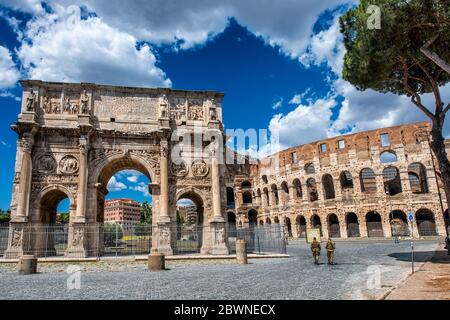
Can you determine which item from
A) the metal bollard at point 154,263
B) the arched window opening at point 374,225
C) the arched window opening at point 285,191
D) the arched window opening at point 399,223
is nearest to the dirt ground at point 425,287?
the metal bollard at point 154,263

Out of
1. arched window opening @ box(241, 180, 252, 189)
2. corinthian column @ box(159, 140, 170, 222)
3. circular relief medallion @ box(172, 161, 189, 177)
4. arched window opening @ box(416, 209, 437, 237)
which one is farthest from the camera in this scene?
arched window opening @ box(241, 180, 252, 189)

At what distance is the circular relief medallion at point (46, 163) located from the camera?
60.2 feet

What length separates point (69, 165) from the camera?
18594 millimetres

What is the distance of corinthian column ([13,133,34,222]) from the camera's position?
17.0 m

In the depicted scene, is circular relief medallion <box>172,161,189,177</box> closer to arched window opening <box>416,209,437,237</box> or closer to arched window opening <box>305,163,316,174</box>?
arched window opening <box>305,163,316,174</box>

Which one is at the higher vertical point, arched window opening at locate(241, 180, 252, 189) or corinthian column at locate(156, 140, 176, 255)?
arched window opening at locate(241, 180, 252, 189)

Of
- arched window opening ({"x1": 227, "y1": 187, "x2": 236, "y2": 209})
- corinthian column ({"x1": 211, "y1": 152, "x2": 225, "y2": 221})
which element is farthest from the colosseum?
corinthian column ({"x1": 211, "y1": 152, "x2": 225, "y2": 221})

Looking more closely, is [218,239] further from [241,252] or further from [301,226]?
[301,226]

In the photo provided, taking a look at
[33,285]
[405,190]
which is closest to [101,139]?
[33,285]

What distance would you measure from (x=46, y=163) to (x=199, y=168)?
8593 millimetres

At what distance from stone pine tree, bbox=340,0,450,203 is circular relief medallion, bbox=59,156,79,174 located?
49.0 feet

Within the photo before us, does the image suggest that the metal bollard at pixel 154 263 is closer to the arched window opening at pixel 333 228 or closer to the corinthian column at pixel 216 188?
the corinthian column at pixel 216 188

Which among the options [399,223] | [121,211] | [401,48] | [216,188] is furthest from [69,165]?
[121,211]
